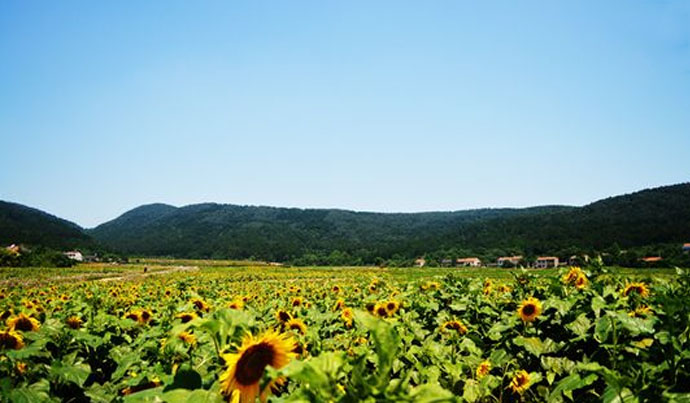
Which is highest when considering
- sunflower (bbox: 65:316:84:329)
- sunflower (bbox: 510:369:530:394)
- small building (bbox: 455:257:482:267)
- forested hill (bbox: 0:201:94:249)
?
forested hill (bbox: 0:201:94:249)

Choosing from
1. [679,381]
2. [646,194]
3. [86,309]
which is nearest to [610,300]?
[679,381]

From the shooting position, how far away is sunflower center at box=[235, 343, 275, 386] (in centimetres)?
157

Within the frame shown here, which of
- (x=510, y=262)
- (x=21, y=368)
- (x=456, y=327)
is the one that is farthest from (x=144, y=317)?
(x=510, y=262)

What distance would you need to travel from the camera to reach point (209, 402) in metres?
1.38

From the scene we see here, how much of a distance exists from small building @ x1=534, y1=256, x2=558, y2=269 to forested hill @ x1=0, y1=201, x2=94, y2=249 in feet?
431

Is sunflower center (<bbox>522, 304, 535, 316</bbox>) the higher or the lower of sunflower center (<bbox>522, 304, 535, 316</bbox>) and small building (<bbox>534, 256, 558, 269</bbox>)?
the higher

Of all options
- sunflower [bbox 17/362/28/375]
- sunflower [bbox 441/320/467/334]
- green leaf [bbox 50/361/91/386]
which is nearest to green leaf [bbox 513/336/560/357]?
sunflower [bbox 441/320/467/334]

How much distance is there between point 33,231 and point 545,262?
155 m

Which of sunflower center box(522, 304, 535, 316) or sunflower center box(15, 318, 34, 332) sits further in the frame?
sunflower center box(522, 304, 535, 316)

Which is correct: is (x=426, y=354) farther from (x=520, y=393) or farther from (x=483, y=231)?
(x=483, y=231)

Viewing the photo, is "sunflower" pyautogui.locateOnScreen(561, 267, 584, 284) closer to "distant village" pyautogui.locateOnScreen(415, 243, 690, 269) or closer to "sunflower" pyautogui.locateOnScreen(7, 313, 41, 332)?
"sunflower" pyautogui.locateOnScreen(7, 313, 41, 332)

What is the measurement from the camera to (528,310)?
3814mm

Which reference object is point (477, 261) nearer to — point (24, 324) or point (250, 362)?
point (24, 324)

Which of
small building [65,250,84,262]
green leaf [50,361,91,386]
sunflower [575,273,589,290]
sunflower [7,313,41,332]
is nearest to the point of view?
green leaf [50,361,91,386]
